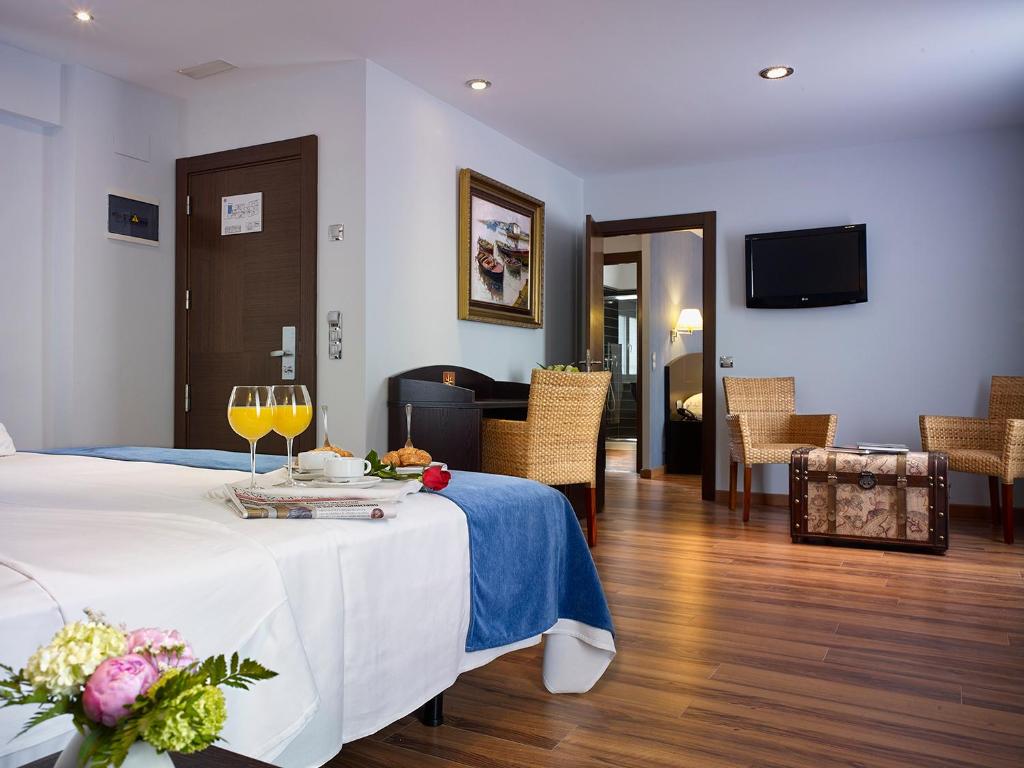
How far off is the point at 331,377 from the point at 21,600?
11.2ft

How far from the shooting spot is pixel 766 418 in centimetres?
574

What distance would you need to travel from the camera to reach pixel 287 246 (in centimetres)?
441

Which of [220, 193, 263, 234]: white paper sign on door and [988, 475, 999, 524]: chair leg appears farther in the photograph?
[988, 475, 999, 524]: chair leg

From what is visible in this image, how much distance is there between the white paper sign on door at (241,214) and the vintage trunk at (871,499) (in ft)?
10.4

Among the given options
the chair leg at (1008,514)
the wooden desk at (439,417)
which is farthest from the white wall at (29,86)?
the chair leg at (1008,514)

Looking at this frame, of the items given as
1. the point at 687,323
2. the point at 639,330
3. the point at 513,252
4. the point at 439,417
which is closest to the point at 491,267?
the point at 513,252

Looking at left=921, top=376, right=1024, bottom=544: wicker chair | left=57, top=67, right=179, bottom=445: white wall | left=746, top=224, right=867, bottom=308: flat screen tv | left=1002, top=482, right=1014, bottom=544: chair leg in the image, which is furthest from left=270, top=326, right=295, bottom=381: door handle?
left=1002, top=482, right=1014, bottom=544: chair leg

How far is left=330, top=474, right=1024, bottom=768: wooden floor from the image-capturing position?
6.07 feet

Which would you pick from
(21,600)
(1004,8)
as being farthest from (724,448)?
(21,600)

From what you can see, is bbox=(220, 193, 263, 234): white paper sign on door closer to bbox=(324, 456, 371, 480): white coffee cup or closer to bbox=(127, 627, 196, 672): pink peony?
bbox=(324, 456, 371, 480): white coffee cup

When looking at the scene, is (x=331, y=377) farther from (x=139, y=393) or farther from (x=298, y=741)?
(x=298, y=741)

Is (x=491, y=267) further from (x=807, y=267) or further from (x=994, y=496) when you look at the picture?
(x=994, y=496)

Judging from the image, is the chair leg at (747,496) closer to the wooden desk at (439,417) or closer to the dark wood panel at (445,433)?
the wooden desk at (439,417)

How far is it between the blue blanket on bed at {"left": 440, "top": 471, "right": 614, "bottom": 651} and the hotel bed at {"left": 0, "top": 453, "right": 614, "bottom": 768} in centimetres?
4
